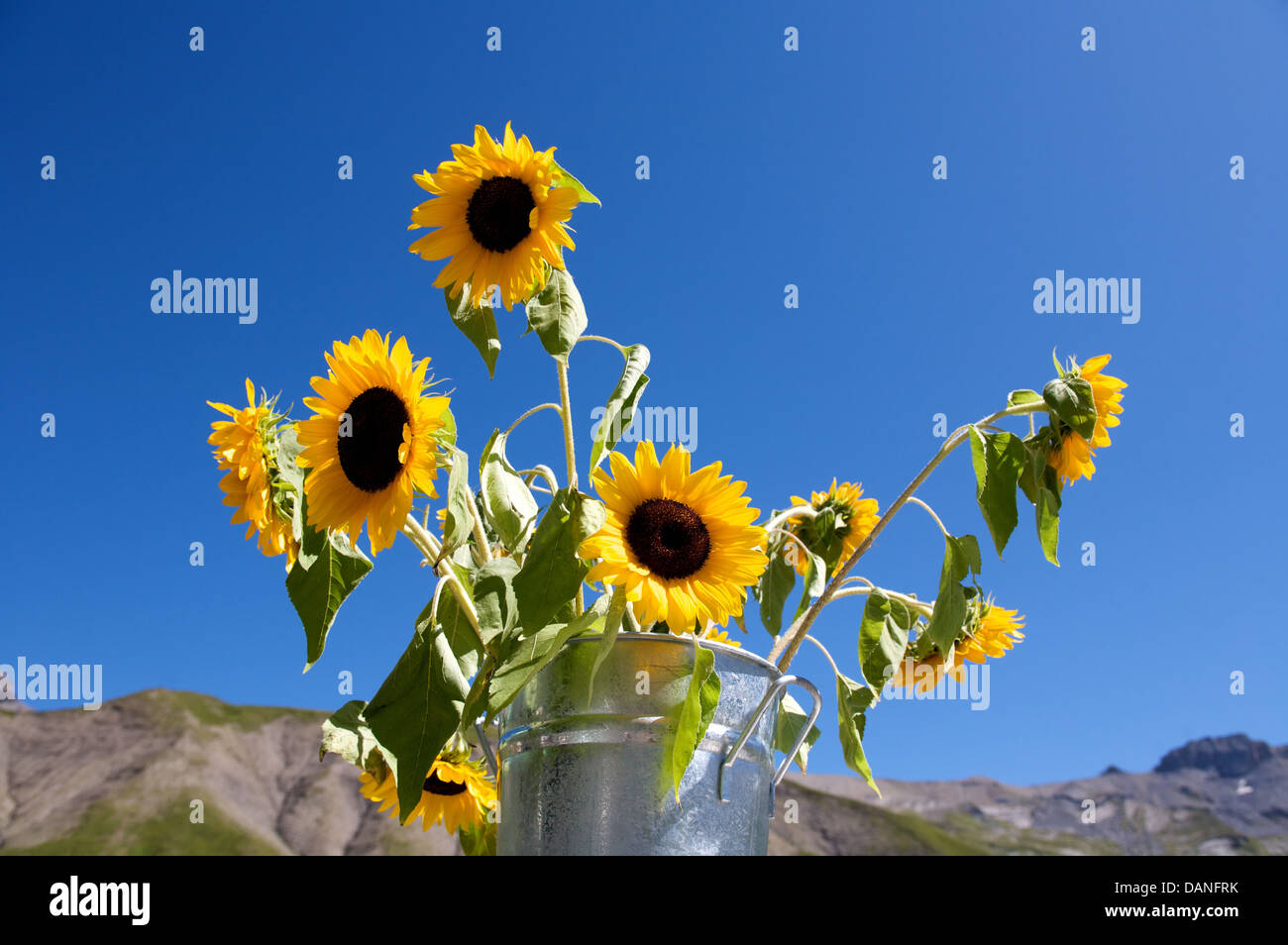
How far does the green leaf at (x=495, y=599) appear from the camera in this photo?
203 cm

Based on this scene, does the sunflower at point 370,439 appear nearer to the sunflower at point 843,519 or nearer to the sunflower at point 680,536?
the sunflower at point 680,536

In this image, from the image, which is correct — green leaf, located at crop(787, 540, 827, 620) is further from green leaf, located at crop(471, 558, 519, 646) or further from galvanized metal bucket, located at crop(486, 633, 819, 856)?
green leaf, located at crop(471, 558, 519, 646)

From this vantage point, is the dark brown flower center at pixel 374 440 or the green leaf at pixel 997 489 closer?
the dark brown flower center at pixel 374 440

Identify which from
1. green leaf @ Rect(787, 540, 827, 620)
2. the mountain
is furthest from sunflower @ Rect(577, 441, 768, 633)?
the mountain

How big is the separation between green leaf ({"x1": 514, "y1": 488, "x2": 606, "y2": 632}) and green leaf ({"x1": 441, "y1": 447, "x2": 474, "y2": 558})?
0.13 m

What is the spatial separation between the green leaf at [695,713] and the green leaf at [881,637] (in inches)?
20.9

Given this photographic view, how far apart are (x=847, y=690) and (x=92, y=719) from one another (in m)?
142

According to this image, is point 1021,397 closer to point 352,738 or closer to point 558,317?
point 558,317

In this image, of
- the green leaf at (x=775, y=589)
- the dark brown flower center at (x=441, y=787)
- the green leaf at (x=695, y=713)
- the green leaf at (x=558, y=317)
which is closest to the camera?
the green leaf at (x=695, y=713)

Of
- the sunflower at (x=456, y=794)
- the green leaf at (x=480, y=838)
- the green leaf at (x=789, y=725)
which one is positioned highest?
the green leaf at (x=789, y=725)

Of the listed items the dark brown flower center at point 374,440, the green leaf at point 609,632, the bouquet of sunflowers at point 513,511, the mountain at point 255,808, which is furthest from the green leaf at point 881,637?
the mountain at point 255,808

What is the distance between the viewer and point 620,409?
2.09 metres

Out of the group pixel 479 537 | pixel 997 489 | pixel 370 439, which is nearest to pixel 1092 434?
pixel 997 489
